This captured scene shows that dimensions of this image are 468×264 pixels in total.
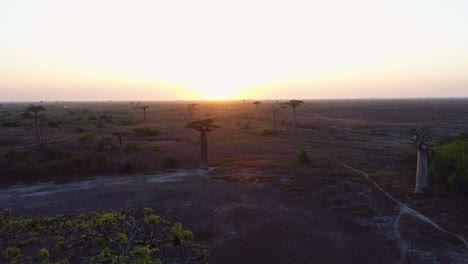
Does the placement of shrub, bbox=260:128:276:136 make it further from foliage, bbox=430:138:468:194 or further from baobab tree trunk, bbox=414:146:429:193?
baobab tree trunk, bbox=414:146:429:193

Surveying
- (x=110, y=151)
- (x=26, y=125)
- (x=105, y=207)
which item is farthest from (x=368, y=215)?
(x=26, y=125)

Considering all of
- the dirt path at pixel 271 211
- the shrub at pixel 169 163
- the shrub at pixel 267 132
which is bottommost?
the dirt path at pixel 271 211

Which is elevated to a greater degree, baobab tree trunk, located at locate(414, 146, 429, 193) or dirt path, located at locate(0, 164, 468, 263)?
baobab tree trunk, located at locate(414, 146, 429, 193)

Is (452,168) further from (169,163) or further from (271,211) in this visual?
(169,163)

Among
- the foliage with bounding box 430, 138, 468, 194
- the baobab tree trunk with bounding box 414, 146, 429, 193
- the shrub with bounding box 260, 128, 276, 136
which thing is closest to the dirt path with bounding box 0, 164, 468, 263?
the baobab tree trunk with bounding box 414, 146, 429, 193

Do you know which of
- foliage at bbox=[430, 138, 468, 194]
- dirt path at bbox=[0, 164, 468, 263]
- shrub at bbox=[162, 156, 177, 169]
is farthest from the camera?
shrub at bbox=[162, 156, 177, 169]

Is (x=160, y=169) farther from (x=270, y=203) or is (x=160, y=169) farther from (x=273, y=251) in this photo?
(x=273, y=251)

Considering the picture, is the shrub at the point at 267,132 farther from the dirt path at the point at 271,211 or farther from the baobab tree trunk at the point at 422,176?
the baobab tree trunk at the point at 422,176

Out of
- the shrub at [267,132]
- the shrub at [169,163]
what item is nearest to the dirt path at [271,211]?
the shrub at [169,163]

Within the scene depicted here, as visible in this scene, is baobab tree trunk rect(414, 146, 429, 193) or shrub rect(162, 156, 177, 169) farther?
shrub rect(162, 156, 177, 169)
